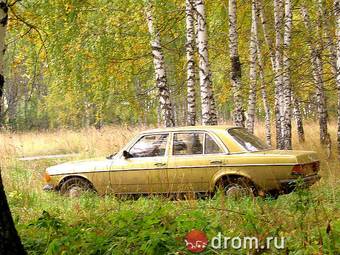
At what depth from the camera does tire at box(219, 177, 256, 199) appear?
25.2 feet

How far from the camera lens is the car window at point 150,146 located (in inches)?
339

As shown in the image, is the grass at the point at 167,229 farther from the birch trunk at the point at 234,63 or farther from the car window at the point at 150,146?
the birch trunk at the point at 234,63

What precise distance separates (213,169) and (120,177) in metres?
1.81

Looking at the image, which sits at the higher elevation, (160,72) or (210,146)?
(160,72)

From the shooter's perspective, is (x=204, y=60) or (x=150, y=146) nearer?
(x=150, y=146)

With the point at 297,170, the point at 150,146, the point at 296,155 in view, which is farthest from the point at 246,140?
the point at 150,146

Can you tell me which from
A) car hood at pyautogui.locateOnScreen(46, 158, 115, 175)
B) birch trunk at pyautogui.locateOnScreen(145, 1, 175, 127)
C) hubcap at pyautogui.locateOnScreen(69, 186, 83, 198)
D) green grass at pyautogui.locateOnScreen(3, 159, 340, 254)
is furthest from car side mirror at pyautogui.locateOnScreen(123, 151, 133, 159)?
birch trunk at pyautogui.locateOnScreen(145, 1, 175, 127)

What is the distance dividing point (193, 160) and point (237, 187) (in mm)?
924

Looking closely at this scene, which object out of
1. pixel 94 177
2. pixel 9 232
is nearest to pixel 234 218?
pixel 9 232

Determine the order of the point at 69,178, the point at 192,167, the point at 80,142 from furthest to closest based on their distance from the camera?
1. the point at 80,142
2. the point at 69,178
3. the point at 192,167

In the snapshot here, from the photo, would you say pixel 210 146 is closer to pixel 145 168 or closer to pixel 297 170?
pixel 145 168

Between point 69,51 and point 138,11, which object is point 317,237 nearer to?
point 138,11

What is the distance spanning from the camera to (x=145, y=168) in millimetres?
8523

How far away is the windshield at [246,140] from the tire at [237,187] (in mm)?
575
